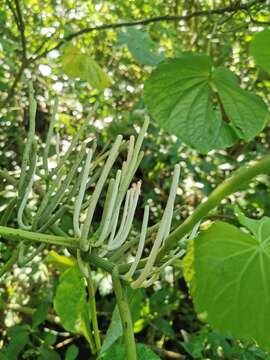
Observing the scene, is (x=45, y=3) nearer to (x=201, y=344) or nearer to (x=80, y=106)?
(x=80, y=106)

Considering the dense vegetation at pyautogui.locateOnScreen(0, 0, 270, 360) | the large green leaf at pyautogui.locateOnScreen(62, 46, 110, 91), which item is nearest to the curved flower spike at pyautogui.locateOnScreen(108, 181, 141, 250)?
the dense vegetation at pyautogui.locateOnScreen(0, 0, 270, 360)

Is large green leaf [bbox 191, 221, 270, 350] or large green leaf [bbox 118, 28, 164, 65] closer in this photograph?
large green leaf [bbox 191, 221, 270, 350]

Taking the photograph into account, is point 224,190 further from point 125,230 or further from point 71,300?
point 71,300

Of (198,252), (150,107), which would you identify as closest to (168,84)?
(150,107)

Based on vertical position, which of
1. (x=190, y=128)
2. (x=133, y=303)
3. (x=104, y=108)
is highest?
(x=104, y=108)

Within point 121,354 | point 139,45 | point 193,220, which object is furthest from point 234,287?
point 139,45

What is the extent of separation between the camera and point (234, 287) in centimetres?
46

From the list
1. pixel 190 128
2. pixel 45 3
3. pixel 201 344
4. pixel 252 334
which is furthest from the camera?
pixel 45 3

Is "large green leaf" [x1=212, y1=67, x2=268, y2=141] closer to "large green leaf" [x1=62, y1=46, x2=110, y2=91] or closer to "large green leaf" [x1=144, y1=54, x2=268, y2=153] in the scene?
"large green leaf" [x1=144, y1=54, x2=268, y2=153]

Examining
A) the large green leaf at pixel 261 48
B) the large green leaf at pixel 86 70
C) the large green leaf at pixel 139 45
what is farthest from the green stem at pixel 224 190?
the large green leaf at pixel 139 45

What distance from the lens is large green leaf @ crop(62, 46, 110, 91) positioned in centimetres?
111

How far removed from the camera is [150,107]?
25.3 inches

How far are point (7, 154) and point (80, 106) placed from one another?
0.86 feet

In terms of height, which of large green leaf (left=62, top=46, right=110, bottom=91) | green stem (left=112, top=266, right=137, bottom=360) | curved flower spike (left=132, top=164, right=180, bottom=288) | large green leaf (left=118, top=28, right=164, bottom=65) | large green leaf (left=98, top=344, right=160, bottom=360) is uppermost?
large green leaf (left=118, top=28, right=164, bottom=65)
